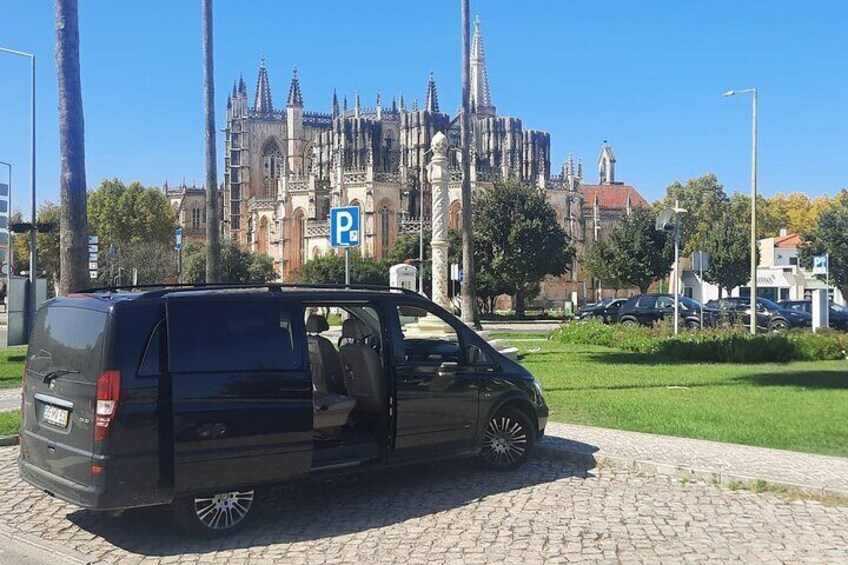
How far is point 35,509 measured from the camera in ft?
22.3

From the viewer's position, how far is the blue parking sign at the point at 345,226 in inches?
555

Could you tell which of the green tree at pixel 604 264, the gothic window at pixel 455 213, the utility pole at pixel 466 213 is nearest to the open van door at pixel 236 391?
the utility pole at pixel 466 213

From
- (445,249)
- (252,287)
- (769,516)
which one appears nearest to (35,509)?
(252,287)

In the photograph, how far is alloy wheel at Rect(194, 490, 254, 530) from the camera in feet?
19.4

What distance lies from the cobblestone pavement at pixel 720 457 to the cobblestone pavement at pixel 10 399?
8632 mm

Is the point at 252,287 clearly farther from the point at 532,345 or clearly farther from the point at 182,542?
the point at 532,345

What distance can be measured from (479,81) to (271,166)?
3541 cm

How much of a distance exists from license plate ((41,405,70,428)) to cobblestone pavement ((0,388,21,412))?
6.91 metres

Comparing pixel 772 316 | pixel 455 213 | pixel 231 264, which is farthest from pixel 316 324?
pixel 455 213

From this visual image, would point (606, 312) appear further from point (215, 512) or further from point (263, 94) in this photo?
point (263, 94)

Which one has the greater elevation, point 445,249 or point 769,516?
point 445,249

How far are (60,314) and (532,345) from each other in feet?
63.9

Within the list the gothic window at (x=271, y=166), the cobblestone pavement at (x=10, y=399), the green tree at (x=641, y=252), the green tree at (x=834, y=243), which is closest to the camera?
the cobblestone pavement at (x=10, y=399)

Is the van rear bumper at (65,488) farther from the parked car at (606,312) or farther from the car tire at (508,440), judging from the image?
the parked car at (606,312)
